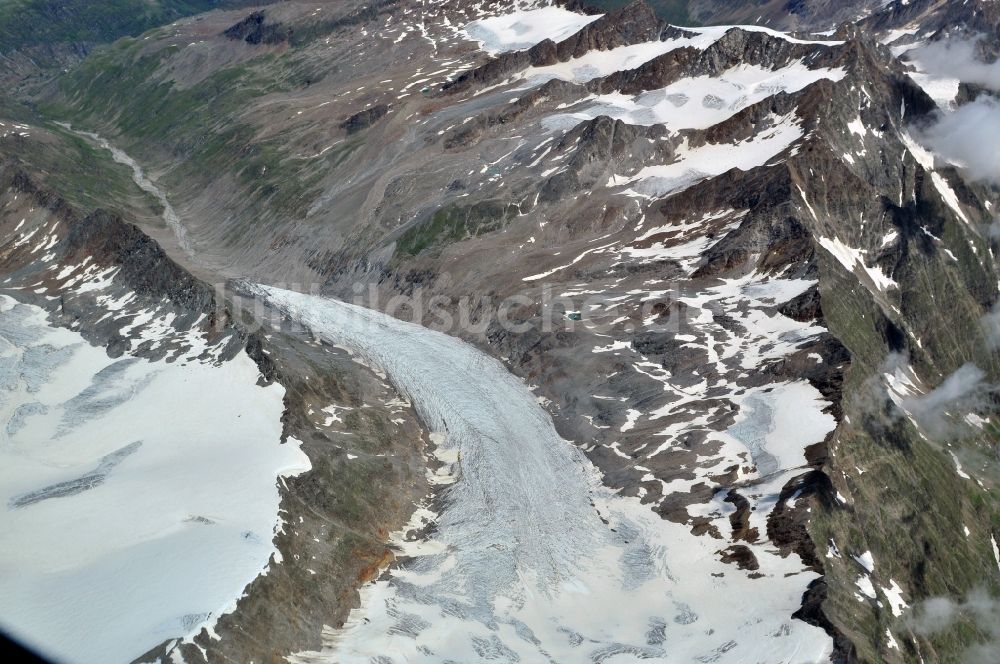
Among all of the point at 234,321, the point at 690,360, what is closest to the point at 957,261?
the point at 690,360

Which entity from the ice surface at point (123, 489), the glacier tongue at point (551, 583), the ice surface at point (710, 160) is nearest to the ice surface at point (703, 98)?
the ice surface at point (710, 160)

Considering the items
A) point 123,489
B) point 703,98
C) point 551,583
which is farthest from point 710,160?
point 123,489

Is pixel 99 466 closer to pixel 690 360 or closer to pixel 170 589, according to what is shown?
pixel 170 589

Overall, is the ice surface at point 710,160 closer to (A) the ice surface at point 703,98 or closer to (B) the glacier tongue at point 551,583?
(A) the ice surface at point 703,98

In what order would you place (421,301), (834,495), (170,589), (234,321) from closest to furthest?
(170,589)
(834,495)
(234,321)
(421,301)

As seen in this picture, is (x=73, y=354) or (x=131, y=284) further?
(x=131, y=284)

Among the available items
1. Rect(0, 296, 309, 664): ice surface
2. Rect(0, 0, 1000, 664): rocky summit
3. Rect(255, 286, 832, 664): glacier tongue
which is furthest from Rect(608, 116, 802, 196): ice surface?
Rect(0, 296, 309, 664): ice surface
